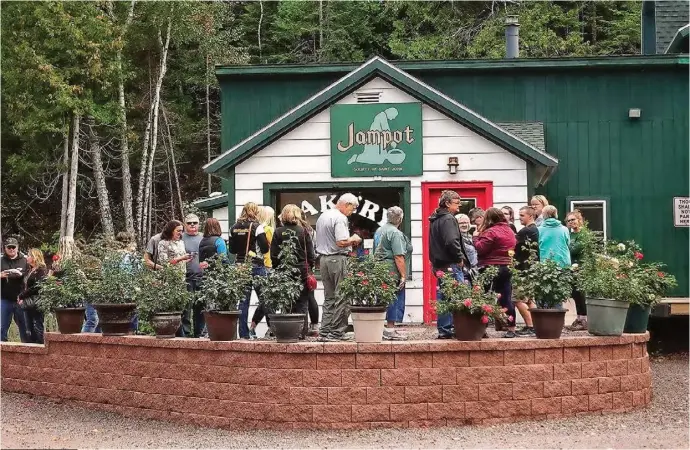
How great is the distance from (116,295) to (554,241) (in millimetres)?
4781

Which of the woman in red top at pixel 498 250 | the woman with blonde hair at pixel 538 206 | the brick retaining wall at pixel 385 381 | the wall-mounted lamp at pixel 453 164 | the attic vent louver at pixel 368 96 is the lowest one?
the brick retaining wall at pixel 385 381

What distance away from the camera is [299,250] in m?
10.5

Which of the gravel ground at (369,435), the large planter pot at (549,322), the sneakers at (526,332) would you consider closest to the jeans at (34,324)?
the gravel ground at (369,435)

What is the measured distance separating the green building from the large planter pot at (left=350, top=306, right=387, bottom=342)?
4637 mm

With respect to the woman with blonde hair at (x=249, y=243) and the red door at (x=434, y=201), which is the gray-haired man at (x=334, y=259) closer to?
the woman with blonde hair at (x=249, y=243)

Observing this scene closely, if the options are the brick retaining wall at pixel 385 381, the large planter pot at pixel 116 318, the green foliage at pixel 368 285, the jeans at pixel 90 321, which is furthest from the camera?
the jeans at pixel 90 321

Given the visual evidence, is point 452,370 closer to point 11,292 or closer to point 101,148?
point 11,292

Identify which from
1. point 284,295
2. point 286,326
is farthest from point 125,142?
point 286,326

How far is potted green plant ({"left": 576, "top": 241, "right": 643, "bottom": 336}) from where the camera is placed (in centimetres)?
1030

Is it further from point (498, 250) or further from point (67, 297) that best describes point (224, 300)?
point (498, 250)

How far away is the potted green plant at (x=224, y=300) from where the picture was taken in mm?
10000

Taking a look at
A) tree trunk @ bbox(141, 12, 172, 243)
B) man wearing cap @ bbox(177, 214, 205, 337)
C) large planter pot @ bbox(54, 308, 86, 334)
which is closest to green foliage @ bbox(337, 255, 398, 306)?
man wearing cap @ bbox(177, 214, 205, 337)

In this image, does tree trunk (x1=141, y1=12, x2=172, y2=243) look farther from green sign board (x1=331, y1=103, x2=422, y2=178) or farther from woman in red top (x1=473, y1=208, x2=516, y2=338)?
woman in red top (x1=473, y1=208, x2=516, y2=338)

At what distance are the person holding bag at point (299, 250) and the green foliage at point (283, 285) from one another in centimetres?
17
